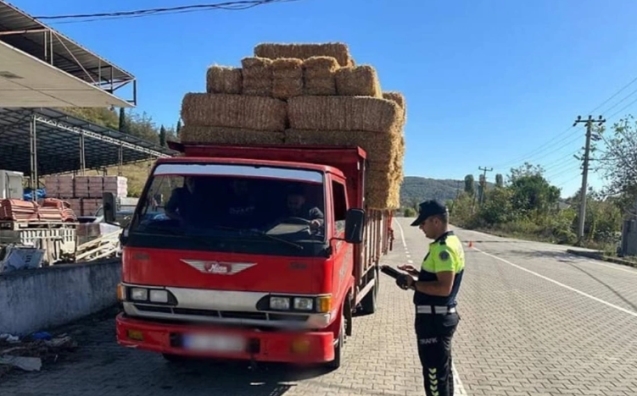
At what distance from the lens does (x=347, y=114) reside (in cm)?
725

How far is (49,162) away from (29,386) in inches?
2041

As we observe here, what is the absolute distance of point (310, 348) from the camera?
452 centimetres

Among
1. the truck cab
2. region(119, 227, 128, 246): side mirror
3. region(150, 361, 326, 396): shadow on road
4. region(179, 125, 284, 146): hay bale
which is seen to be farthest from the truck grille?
region(179, 125, 284, 146): hay bale

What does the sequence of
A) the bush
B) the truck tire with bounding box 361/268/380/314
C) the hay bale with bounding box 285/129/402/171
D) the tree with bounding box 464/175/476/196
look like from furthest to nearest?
the tree with bounding box 464/175/476/196 < the bush < the truck tire with bounding box 361/268/380/314 < the hay bale with bounding box 285/129/402/171

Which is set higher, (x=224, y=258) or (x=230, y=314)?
(x=224, y=258)

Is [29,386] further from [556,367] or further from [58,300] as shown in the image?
[556,367]

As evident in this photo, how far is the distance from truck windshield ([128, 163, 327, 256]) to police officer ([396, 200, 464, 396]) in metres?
0.98

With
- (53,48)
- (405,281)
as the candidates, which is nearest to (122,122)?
(53,48)

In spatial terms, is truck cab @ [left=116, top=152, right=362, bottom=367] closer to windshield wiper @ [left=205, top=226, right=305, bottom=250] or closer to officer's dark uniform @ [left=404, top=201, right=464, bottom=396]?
windshield wiper @ [left=205, top=226, right=305, bottom=250]

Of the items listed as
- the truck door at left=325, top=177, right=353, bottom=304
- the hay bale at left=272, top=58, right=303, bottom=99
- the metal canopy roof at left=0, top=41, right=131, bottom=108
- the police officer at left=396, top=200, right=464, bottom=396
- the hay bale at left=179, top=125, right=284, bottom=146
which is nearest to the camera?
the police officer at left=396, top=200, right=464, bottom=396

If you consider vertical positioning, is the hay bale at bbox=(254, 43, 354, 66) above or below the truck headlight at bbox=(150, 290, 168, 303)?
above

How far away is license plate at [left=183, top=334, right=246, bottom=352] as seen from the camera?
4.51m

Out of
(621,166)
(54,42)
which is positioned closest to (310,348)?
(54,42)

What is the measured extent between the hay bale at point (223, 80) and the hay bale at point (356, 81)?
1457mm
